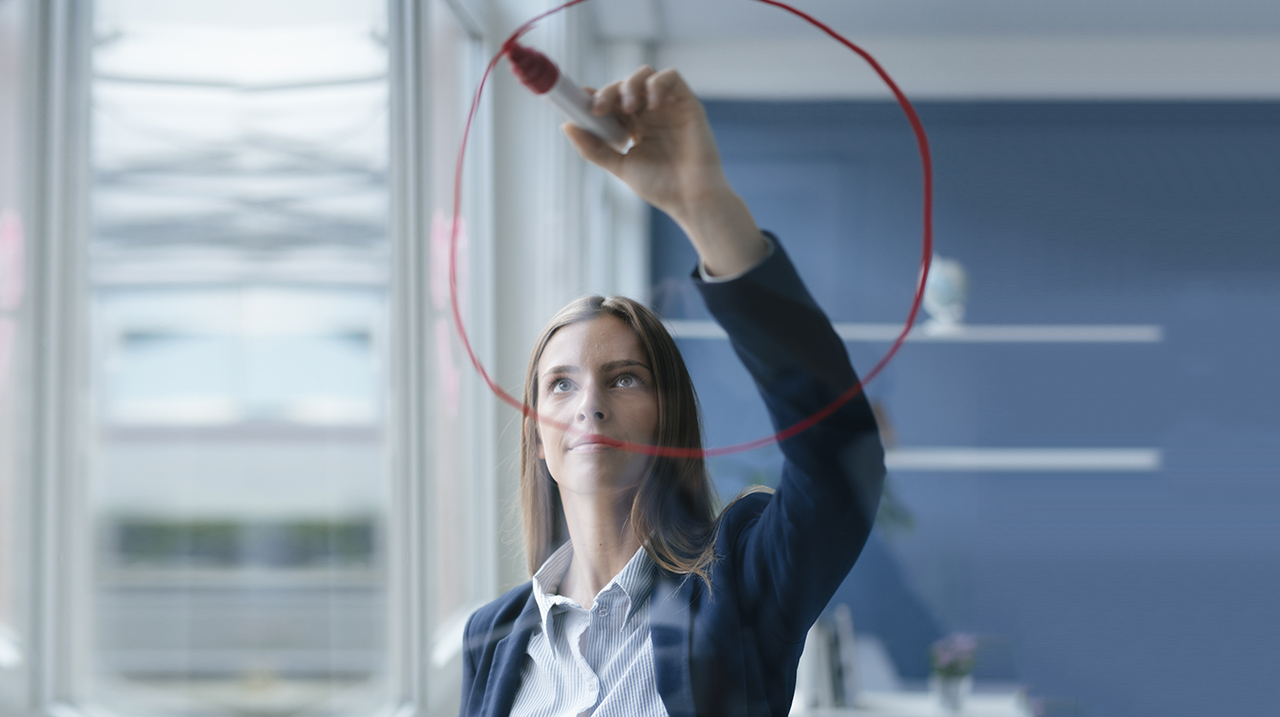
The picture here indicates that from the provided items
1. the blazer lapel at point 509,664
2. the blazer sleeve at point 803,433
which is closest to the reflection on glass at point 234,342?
the blazer lapel at point 509,664

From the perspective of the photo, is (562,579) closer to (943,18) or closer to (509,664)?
(509,664)

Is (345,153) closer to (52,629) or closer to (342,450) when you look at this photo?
(342,450)

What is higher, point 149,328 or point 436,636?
point 149,328

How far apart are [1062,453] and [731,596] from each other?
32 centimetres

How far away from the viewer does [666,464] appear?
46 centimetres

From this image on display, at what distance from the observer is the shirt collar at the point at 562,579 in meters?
0.45

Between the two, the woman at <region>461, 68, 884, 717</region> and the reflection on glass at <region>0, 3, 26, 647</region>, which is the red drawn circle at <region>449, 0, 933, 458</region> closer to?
the woman at <region>461, 68, 884, 717</region>

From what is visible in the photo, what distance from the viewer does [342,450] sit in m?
0.55

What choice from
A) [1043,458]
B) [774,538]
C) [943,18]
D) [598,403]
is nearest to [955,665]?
[1043,458]

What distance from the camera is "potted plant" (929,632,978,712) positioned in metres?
0.61

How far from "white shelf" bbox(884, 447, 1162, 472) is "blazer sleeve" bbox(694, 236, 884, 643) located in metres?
0.18

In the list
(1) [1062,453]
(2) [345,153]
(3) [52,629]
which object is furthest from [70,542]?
(1) [1062,453]

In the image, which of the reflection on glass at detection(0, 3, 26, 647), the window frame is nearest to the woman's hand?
the window frame

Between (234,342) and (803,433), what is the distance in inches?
15.8
